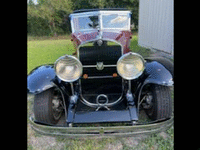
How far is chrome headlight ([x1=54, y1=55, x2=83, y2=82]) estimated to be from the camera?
81.3 inches

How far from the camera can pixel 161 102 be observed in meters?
2.21

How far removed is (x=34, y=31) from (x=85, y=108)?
14.5 meters

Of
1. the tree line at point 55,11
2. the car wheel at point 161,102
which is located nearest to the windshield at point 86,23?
the car wheel at point 161,102

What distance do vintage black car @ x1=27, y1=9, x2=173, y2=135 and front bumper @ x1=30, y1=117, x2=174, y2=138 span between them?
0.04 ft

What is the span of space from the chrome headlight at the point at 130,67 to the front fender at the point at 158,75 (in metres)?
0.23

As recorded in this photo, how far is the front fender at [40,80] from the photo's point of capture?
211 cm

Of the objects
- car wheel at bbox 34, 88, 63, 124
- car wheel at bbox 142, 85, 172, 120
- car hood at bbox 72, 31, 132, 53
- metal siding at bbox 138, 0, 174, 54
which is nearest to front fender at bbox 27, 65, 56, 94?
car wheel at bbox 34, 88, 63, 124

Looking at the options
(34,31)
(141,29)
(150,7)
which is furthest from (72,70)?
(34,31)

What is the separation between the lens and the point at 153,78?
7.14 ft

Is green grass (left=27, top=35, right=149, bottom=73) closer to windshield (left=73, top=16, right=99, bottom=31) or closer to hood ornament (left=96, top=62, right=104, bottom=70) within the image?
windshield (left=73, top=16, right=99, bottom=31)

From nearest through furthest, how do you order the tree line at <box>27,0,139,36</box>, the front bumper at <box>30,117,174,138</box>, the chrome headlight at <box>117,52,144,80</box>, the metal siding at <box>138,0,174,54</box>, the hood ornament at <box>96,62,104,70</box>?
the front bumper at <box>30,117,174,138</box> → the chrome headlight at <box>117,52,144,80</box> → the hood ornament at <box>96,62,104,70</box> → the metal siding at <box>138,0,174,54</box> → the tree line at <box>27,0,139,36</box>

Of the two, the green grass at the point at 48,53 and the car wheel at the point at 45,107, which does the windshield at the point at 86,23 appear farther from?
the green grass at the point at 48,53

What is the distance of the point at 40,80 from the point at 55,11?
1587 cm

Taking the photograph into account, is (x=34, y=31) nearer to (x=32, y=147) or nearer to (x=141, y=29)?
(x=141, y=29)
